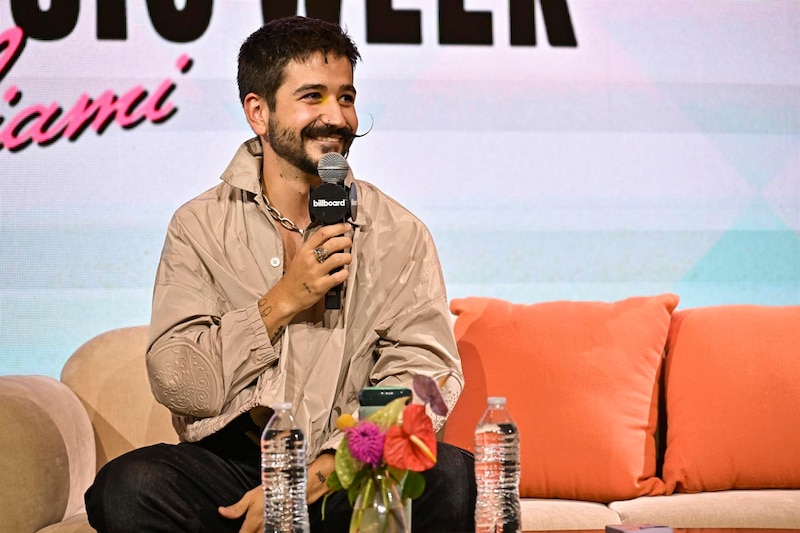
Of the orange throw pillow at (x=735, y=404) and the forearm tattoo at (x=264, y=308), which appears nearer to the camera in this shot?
the forearm tattoo at (x=264, y=308)

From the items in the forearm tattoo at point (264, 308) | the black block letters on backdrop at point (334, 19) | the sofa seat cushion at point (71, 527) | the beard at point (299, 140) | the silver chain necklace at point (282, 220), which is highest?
the black block letters on backdrop at point (334, 19)

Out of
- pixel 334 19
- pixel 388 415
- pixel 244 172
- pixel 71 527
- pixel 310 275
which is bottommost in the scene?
pixel 71 527

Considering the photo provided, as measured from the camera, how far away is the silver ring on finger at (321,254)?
208 centimetres

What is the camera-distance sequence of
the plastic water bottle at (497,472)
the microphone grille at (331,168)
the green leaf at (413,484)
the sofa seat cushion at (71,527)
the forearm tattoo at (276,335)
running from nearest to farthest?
the green leaf at (413,484), the plastic water bottle at (497,472), the microphone grille at (331,168), the forearm tattoo at (276,335), the sofa seat cushion at (71,527)

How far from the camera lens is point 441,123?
3.10 meters

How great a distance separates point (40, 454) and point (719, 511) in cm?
153

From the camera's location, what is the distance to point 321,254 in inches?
82.2

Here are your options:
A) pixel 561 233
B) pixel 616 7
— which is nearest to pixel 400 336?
pixel 561 233

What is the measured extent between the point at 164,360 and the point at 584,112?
1.57 m

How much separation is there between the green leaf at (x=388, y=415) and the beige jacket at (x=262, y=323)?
2.05ft

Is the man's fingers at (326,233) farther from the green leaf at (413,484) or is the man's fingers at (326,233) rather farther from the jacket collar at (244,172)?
the green leaf at (413,484)

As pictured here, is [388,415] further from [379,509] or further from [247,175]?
[247,175]

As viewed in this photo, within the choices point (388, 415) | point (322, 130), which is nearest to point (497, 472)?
point (388, 415)

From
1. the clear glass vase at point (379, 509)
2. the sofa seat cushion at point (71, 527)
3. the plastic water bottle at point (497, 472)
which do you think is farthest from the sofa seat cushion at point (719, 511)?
the sofa seat cushion at point (71, 527)
